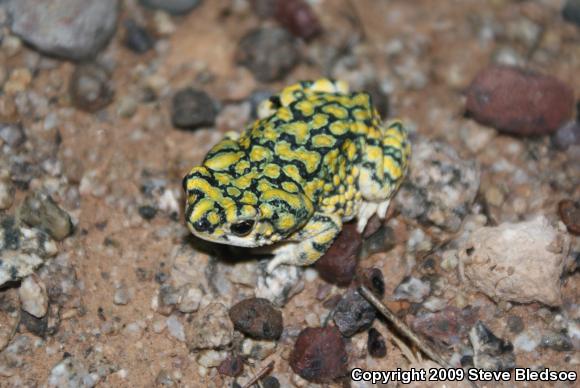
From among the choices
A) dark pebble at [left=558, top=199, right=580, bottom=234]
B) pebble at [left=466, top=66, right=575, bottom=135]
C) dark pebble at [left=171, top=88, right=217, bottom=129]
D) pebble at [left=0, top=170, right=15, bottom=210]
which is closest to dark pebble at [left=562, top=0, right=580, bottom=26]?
pebble at [left=466, top=66, right=575, bottom=135]

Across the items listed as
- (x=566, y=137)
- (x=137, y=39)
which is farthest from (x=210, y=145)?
(x=566, y=137)

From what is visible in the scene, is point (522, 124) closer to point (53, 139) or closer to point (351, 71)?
point (351, 71)

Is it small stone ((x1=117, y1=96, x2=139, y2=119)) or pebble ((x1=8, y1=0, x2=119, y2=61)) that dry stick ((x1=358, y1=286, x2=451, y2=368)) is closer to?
small stone ((x1=117, y1=96, x2=139, y2=119))

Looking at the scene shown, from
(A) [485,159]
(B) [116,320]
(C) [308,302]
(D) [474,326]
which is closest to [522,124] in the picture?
(A) [485,159]

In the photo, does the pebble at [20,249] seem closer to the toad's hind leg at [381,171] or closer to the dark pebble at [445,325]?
the toad's hind leg at [381,171]

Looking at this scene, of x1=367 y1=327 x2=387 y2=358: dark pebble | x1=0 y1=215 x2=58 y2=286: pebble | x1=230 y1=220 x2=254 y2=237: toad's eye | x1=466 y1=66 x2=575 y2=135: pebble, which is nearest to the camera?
x1=230 y1=220 x2=254 y2=237: toad's eye

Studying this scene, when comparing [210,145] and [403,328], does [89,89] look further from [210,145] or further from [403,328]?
[403,328]
